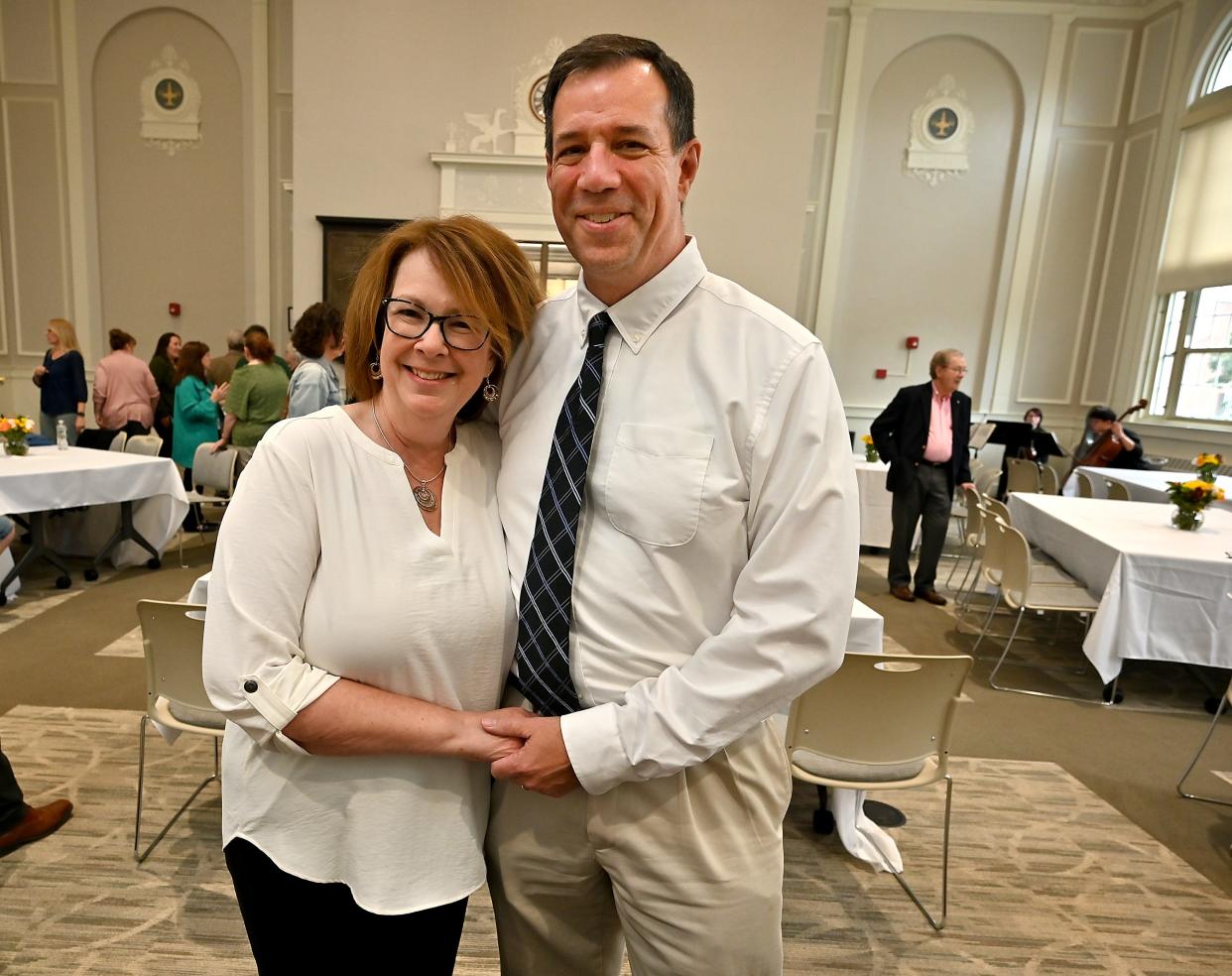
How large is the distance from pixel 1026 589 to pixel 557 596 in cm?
368

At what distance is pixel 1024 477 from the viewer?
23.4 ft

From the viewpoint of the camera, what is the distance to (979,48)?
1009 centimetres

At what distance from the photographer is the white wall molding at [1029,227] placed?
390 inches

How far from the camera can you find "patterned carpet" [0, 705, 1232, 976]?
205cm

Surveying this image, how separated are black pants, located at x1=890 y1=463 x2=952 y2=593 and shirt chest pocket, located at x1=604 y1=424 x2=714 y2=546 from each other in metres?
4.71

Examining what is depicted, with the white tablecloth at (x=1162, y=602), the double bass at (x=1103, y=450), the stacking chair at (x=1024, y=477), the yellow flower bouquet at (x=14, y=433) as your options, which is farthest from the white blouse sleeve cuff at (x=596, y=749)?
the double bass at (x=1103, y=450)

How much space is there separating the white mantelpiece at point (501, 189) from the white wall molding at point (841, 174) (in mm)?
4053

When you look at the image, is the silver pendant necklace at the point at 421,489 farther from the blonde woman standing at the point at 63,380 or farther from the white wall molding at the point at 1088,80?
the white wall molding at the point at 1088,80

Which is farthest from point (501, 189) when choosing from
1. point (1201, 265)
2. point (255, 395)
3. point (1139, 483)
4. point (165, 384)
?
point (1201, 265)

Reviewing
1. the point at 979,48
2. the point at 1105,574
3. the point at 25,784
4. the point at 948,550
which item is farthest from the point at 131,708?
the point at 979,48

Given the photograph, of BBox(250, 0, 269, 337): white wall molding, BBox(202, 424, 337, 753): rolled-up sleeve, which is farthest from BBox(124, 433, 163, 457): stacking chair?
BBox(202, 424, 337, 753): rolled-up sleeve

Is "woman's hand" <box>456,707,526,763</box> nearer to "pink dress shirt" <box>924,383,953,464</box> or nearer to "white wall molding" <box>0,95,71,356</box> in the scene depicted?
"pink dress shirt" <box>924,383,953,464</box>

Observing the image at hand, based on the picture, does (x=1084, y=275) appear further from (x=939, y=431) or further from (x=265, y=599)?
(x=265, y=599)

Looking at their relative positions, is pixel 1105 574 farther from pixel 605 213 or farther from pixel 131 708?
pixel 131 708
